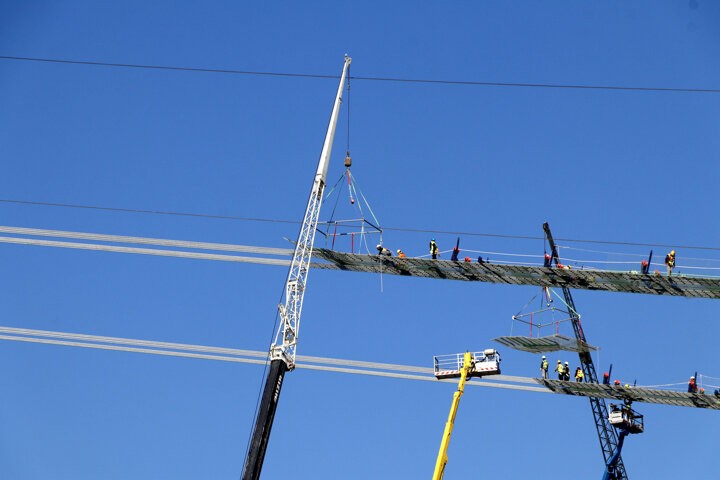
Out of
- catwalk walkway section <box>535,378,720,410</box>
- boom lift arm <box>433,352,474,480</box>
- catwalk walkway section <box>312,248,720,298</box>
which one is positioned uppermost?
catwalk walkway section <box>312,248,720,298</box>

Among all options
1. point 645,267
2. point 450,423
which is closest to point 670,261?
point 645,267

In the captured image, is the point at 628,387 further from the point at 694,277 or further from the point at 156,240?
the point at 156,240

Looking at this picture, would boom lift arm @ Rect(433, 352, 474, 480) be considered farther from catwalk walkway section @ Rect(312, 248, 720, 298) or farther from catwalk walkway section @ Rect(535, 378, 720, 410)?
catwalk walkway section @ Rect(535, 378, 720, 410)

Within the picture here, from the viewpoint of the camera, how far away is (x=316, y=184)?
76.4 metres

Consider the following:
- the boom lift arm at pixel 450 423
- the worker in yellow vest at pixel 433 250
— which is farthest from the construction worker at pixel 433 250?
the boom lift arm at pixel 450 423

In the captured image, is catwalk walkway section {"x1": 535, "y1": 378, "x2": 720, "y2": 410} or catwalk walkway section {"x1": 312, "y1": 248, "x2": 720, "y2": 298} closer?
catwalk walkway section {"x1": 312, "y1": 248, "x2": 720, "y2": 298}

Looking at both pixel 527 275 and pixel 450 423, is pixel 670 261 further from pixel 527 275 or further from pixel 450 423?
pixel 450 423

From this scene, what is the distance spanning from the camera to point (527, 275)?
252 feet

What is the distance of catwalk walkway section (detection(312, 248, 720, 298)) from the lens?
74.9m

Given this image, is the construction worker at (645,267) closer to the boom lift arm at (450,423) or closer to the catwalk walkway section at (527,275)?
the catwalk walkway section at (527,275)

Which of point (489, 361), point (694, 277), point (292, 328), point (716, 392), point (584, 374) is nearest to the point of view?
point (489, 361)

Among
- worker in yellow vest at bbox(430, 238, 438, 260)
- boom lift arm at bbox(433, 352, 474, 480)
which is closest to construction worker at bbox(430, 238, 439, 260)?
worker in yellow vest at bbox(430, 238, 438, 260)

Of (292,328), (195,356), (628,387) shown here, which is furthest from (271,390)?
(628,387)

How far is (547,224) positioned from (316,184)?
72.3 ft
